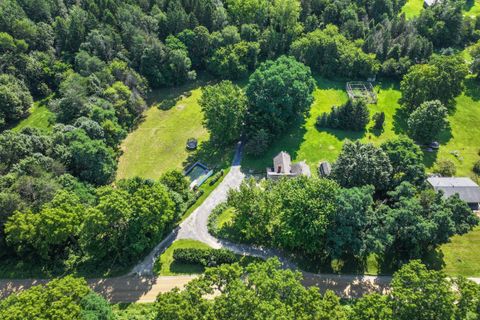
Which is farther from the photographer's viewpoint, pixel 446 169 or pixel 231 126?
pixel 231 126

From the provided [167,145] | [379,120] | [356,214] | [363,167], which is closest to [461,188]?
[363,167]

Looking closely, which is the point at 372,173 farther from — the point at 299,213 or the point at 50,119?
the point at 50,119

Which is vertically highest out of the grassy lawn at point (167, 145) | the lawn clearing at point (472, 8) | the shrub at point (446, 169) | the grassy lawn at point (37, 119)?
the grassy lawn at point (37, 119)

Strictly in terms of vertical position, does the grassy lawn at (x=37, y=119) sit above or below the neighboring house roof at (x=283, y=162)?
Result: above

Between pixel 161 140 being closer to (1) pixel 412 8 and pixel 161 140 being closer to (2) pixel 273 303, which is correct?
(2) pixel 273 303

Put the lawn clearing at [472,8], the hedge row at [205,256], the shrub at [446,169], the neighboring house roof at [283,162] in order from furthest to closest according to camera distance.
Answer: the lawn clearing at [472,8] → the neighboring house roof at [283,162] → the shrub at [446,169] → the hedge row at [205,256]

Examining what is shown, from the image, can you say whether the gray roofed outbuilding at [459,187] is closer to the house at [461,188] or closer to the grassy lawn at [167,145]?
the house at [461,188]

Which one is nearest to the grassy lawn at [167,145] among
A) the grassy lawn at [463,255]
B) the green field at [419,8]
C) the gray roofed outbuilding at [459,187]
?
the gray roofed outbuilding at [459,187]
